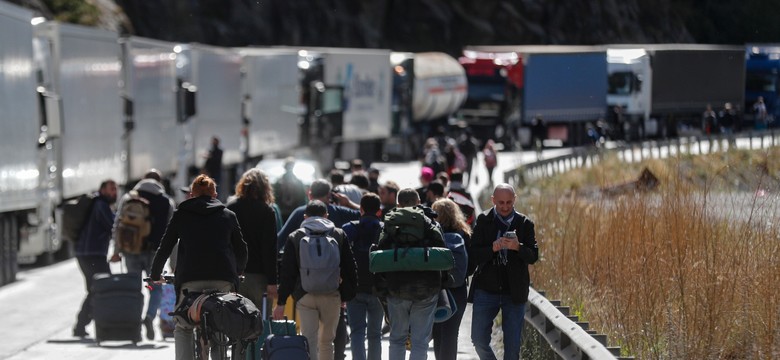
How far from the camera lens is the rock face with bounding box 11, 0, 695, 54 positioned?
226ft

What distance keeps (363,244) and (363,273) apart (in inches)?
8.6

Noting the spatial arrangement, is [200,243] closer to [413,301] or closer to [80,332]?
[413,301]

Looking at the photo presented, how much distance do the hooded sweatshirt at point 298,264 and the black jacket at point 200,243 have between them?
1.49ft

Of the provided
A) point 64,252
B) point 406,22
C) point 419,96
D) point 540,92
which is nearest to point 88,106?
point 64,252

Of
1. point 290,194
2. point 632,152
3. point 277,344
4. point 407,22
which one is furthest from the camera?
point 407,22

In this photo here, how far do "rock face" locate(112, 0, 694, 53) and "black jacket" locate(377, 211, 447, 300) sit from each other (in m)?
55.7

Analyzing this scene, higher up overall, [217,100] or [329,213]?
[217,100]

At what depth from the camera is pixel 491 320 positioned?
1165cm

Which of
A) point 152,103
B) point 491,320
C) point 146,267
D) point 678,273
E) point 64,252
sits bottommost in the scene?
point 64,252

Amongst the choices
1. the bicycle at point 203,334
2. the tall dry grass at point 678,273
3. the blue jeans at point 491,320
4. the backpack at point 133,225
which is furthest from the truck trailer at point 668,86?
the bicycle at point 203,334

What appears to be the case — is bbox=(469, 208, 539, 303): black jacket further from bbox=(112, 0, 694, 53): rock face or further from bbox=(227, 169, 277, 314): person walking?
bbox=(112, 0, 694, 53): rock face

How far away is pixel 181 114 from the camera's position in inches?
1185

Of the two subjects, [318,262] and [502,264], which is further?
[502,264]

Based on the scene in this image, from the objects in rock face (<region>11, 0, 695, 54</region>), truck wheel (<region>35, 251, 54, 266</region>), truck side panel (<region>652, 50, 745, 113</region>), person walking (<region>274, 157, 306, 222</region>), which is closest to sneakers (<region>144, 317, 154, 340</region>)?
person walking (<region>274, 157, 306, 222</region>)
